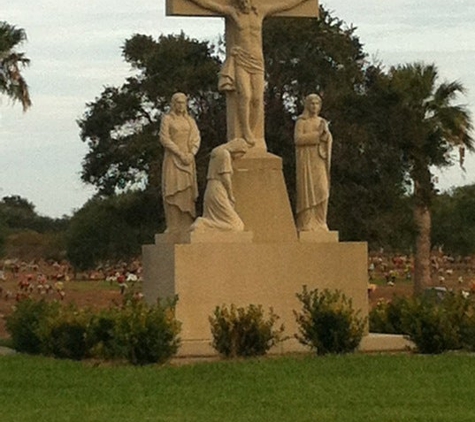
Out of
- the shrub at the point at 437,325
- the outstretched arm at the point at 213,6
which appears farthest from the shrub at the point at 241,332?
the outstretched arm at the point at 213,6

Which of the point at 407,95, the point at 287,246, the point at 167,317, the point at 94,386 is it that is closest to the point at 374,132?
the point at 407,95

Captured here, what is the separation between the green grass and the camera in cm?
1320

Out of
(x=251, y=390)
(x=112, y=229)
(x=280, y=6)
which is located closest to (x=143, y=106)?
(x=112, y=229)

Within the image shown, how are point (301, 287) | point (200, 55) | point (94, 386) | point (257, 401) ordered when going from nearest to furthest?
point (257, 401) < point (94, 386) < point (301, 287) < point (200, 55)

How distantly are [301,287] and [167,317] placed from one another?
11.4 feet

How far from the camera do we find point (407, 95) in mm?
40531

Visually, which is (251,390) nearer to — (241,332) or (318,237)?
(241,332)

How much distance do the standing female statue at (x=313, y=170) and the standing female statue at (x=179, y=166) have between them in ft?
5.04

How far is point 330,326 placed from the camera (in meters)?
18.3

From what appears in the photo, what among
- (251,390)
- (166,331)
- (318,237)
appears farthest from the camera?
(318,237)

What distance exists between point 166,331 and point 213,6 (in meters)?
5.85

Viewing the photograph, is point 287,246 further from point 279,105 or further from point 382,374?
point 279,105

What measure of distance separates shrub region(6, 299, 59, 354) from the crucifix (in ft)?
12.7

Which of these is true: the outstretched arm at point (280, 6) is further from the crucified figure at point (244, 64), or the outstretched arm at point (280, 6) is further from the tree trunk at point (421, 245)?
the tree trunk at point (421, 245)
